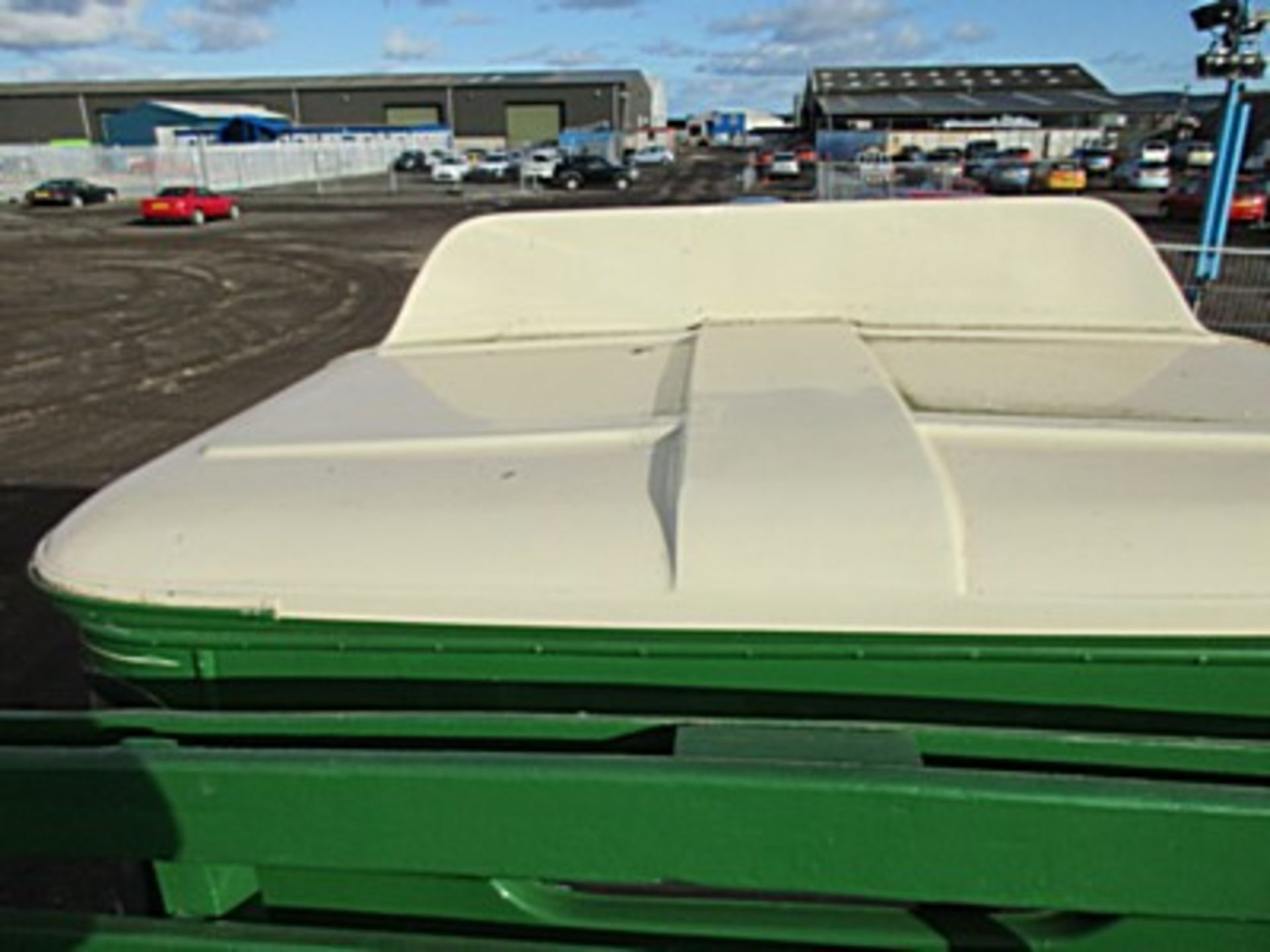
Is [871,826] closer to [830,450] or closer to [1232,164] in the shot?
[830,450]

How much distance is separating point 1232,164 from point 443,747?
14772 mm

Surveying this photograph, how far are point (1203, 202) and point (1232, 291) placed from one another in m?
13.6

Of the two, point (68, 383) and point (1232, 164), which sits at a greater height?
point (1232, 164)

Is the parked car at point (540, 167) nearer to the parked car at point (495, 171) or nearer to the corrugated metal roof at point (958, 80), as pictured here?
the parked car at point (495, 171)

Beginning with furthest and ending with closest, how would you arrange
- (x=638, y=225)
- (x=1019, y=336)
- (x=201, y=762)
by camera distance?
(x=638, y=225), (x=1019, y=336), (x=201, y=762)

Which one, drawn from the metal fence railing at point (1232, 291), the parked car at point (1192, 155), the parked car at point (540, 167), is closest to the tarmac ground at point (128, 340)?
the metal fence railing at point (1232, 291)

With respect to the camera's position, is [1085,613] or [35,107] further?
[35,107]

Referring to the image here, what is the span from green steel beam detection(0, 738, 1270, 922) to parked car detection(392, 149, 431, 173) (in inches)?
2423

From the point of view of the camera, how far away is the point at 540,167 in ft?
155

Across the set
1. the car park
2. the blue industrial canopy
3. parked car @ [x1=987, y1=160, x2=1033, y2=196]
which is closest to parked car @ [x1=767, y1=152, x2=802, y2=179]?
the car park

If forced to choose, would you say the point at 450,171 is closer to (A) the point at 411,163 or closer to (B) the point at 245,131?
(A) the point at 411,163

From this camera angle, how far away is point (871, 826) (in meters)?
1.20

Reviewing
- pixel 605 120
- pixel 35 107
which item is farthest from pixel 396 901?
pixel 35 107

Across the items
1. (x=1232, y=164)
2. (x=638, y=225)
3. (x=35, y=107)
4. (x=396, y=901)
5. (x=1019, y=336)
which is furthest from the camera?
(x=35, y=107)
